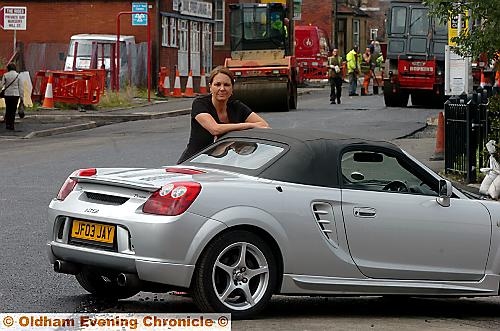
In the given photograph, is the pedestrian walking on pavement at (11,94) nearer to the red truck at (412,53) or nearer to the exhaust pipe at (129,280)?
the red truck at (412,53)

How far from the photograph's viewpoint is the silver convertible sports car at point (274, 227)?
7.73 m

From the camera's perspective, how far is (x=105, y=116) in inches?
1244

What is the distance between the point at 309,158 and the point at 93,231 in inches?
60.6

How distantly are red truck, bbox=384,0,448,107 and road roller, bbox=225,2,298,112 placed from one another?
3.02m

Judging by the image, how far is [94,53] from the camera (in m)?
40.5

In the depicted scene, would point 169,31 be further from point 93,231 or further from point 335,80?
point 93,231

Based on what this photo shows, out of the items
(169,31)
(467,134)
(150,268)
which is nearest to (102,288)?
(150,268)

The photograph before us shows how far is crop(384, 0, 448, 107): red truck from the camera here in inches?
1398

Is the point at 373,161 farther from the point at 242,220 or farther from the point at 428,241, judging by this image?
the point at 242,220

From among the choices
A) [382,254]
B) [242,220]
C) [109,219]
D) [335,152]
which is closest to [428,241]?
[382,254]

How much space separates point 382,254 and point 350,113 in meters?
24.8

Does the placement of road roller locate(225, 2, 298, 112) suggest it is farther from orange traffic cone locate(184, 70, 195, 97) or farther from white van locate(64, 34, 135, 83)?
orange traffic cone locate(184, 70, 195, 97)

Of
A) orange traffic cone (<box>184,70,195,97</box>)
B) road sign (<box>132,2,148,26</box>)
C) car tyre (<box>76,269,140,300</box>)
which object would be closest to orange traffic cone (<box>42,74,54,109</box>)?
road sign (<box>132,2,148,26</box>)

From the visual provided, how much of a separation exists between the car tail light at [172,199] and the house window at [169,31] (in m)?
37.7
